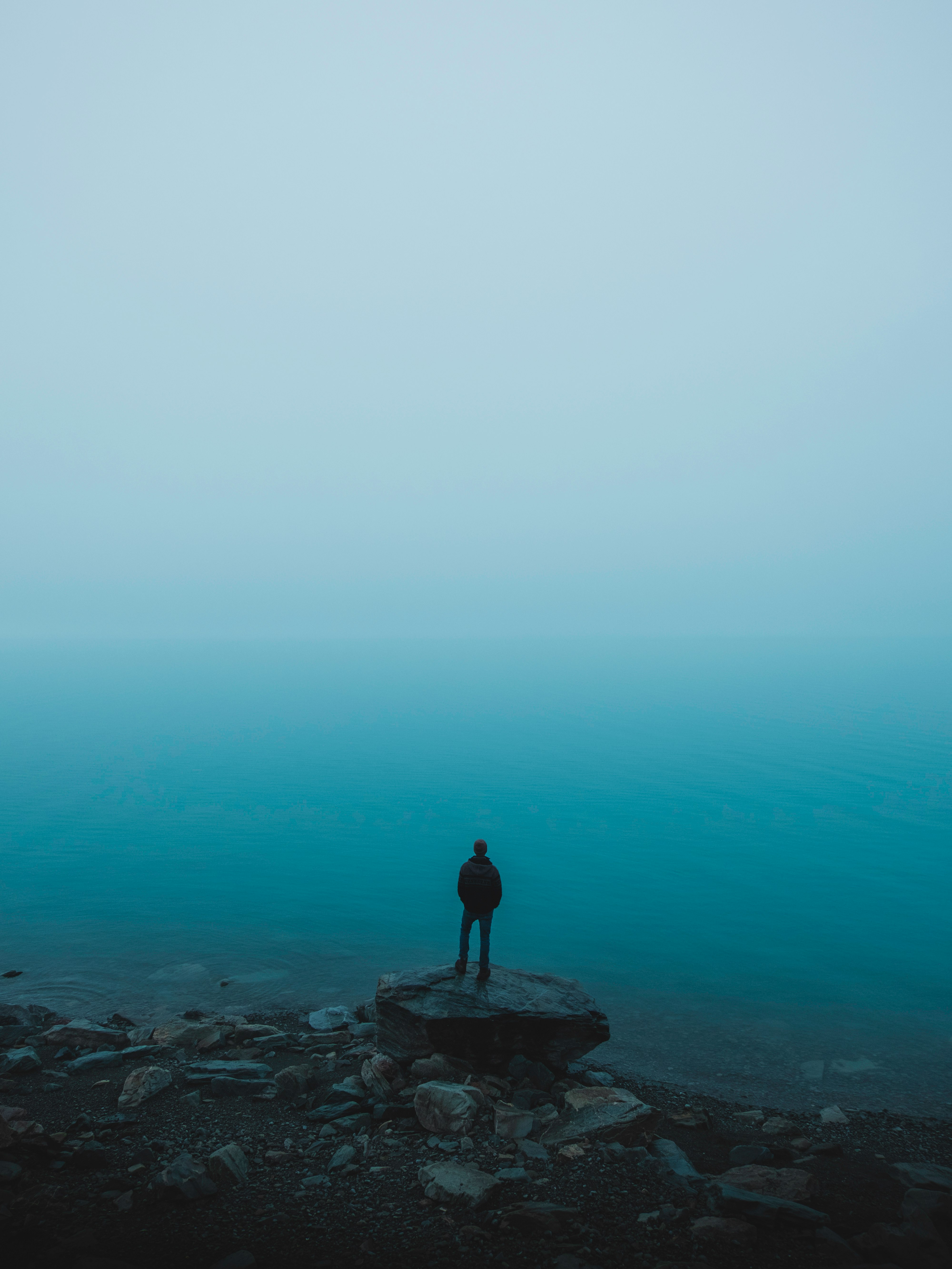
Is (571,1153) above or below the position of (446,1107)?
above

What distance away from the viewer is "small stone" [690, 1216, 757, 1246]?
9.48m

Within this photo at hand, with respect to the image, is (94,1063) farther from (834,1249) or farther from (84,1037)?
(834,1249)

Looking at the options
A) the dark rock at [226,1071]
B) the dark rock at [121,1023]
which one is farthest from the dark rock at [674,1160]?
the dark rock at [121,1023]

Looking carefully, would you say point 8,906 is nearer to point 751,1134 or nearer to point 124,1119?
point 124,1119

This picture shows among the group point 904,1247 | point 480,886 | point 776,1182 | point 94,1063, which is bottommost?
point 94,1063

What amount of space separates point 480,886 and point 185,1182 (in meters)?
7.44

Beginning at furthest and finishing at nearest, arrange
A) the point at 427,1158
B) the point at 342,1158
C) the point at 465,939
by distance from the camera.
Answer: the point at 465,939
the point at 427,1158
the point at 342,1158

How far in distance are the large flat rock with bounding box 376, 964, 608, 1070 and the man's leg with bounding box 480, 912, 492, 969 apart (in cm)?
42

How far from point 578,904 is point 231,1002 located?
16997 mm

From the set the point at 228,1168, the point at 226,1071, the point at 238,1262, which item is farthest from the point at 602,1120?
the point at 226,1071

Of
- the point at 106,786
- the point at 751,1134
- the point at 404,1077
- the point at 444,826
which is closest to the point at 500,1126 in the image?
the point at 404,1077

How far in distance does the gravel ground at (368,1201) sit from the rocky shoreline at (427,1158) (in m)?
0.04

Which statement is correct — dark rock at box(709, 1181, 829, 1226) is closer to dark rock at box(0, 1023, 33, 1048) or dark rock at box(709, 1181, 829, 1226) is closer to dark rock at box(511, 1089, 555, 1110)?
dark rock at box(511, 1089, 555, 1110)

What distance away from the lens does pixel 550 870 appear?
1497 inches
